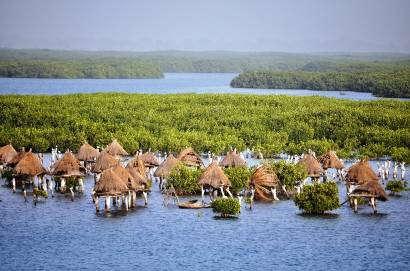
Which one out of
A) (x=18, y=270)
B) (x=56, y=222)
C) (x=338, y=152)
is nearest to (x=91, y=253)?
(x=18, y=270)

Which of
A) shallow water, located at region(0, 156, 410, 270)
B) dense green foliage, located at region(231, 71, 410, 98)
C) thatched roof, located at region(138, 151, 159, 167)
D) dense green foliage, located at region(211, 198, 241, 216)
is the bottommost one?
shallow water, located at region(0, 156, 410, 270)

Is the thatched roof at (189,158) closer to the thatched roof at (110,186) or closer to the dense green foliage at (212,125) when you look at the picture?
the dense green foliage at (212,125)

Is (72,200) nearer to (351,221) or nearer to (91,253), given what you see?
(91,253)

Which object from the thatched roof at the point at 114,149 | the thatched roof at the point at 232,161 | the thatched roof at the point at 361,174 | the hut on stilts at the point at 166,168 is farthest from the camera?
the thatched roof at the point at 114,149

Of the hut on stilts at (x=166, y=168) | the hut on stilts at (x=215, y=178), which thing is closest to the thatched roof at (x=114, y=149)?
the hut on stilts at (x=166, y=168)

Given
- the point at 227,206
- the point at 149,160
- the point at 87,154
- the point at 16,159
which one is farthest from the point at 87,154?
the point at 227,206

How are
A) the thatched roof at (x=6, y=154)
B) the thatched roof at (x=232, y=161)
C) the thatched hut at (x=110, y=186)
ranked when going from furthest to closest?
1. the thatched roof at (x=6, y=154)
2. the thatched roof at (x=232, y=161)
3. the thatched hut at (x=110, y=186)

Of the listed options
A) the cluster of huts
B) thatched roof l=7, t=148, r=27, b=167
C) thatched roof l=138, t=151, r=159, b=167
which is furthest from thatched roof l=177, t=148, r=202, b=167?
thatched roof l=7, t=148, r=27, b=167

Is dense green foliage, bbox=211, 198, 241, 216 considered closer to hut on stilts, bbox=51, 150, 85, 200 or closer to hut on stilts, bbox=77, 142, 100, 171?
hut on stilts, bbox=51, 150, 85, 200
